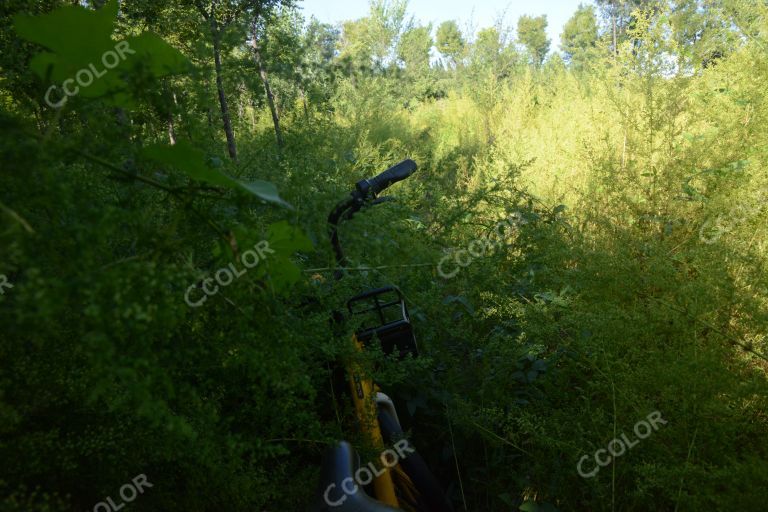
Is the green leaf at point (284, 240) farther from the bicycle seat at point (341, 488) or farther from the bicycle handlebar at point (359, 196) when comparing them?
the bicycle seat at point (341, 488)

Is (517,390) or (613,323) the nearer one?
(613,323)

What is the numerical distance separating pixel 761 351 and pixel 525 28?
5598 centimetres

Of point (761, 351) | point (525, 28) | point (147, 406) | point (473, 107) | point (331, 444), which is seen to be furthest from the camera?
point (525, 28)

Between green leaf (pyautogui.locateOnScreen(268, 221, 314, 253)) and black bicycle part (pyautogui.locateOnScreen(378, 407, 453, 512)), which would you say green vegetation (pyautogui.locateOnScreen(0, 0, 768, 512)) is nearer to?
green leaf (pyautogui.locateOnScreen(268, 221, 314, 253))

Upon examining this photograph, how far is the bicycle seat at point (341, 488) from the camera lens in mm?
1237

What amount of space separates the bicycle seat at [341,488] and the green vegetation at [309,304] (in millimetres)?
81

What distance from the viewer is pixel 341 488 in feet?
4.14

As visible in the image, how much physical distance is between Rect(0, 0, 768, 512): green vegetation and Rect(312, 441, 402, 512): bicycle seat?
81mm

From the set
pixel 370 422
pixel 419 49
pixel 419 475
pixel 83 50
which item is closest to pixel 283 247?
pixel 83 50

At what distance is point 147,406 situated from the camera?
564 millimetres

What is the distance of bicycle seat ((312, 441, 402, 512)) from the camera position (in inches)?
Answer: 48.7

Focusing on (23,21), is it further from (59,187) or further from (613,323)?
(613,323)

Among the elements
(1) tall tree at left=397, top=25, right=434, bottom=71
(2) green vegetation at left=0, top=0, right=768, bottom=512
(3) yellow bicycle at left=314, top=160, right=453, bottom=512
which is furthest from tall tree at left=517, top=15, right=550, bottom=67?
(3) yellow bicycle at left=314, top=160, right=453, bottom=512

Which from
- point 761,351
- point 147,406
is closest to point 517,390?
point 761,351
